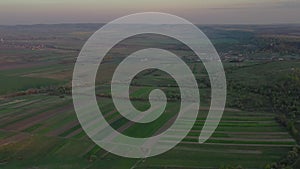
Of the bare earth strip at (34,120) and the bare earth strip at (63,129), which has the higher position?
the bare earth strip at (34,120)

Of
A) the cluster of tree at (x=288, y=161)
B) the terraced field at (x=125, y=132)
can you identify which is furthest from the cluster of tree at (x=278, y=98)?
the cluster of tree at (x=288, y=161)

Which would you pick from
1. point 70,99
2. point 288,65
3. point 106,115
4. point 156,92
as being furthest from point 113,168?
point 288,65

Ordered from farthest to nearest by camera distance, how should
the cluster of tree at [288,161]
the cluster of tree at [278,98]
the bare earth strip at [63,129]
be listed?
1. the cluster of tree at [278,98]
2. the bare earth strip at [63,129]
3. the cluster of tree at [288,161]

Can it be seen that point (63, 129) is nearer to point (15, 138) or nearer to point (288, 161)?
point (15, 138)

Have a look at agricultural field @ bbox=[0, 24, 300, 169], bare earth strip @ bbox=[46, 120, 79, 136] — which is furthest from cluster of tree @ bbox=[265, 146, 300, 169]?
bare earth strip @ bbox=[46, 120, 79, 136]

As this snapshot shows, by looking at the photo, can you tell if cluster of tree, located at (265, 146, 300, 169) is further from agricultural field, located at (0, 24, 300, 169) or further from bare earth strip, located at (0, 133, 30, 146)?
bare earth strip, located at (0, 133, 30, 146)

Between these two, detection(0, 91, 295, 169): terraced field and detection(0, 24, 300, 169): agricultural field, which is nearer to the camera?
detection(0, 91, 295, 169): terraced field

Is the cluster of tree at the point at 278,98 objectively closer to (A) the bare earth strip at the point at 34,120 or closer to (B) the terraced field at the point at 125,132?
(B) the terraced field at the point at 125,132

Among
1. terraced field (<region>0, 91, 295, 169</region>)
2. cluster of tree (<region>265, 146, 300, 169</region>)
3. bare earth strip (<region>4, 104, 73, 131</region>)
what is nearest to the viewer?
cluster of tree (<region>265, 146, 300, 169</region>)
